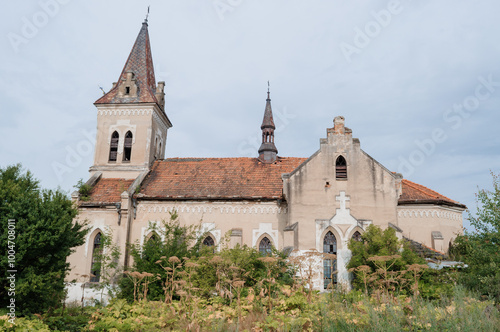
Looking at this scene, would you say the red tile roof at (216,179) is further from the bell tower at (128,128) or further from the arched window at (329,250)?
the arched window at (329,250)

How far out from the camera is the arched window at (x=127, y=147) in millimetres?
28688

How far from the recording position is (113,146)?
2897 centimetres

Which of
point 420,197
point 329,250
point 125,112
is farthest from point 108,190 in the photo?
point 420,197

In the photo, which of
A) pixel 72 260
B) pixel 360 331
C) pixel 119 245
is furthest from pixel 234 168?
pixel 360 331

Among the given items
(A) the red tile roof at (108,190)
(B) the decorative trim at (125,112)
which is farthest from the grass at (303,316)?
(B) the decorative trim at (125,112)

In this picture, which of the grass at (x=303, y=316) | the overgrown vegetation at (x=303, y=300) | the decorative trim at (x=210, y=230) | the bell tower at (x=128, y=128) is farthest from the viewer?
the bell tower at (x=128, y=128)

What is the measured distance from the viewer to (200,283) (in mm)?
15797

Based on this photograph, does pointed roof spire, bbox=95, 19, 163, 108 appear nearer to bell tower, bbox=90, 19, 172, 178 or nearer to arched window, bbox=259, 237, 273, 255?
bell tower, bbox=90, 19, 172, 178

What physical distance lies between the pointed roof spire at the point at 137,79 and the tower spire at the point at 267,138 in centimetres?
878

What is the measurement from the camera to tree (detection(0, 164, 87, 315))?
42.1 feet

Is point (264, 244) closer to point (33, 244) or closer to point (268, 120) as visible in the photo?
point (268, 120)

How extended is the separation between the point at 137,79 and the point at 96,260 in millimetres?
14894

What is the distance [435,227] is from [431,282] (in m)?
7.21

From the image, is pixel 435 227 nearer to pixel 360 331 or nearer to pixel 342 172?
pixel 342 172
